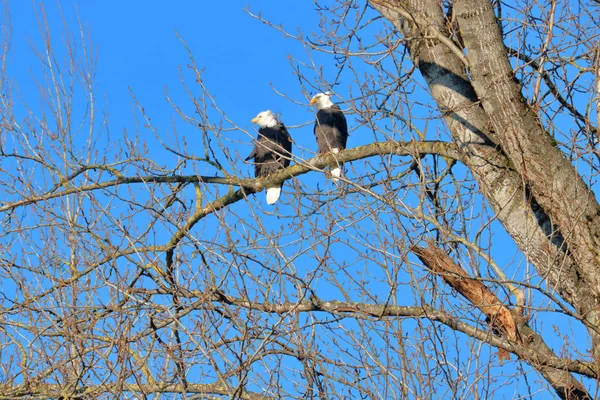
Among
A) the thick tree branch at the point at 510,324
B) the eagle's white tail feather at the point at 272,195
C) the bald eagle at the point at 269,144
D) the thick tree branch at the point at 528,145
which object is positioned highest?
the bald eagle at the point at 269,144

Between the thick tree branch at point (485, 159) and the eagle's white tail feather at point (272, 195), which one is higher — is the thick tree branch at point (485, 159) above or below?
below

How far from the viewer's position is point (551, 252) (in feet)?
17.1

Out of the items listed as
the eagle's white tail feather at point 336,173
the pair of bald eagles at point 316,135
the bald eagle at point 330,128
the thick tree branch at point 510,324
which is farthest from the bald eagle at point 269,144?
the thick tree branch at point 510,324

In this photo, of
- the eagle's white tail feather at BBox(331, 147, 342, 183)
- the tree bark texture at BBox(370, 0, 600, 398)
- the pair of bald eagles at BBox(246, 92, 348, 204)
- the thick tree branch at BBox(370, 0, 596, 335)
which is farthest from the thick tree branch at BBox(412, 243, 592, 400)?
the pair of bald eagles at BBox(246, 92, 348, 204)

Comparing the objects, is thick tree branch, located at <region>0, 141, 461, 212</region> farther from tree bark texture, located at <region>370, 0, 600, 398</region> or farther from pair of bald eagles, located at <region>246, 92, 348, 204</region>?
pair of bald eagles, located at <region>246, 92, 348, 204</region>

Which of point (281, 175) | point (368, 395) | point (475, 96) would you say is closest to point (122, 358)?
point (368, 395)

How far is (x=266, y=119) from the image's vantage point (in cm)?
918

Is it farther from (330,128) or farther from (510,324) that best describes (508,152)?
(330,128)

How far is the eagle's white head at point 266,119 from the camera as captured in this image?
9023 millimetres

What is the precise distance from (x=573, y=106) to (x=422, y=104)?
1.05 meters

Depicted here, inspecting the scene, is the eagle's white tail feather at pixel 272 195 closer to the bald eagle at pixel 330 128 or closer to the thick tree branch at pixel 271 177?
the bald eagle at pixel 330 128

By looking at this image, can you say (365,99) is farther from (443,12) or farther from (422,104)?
(443,12)

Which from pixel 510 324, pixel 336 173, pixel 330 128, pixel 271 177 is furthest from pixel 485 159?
pixel 330 128

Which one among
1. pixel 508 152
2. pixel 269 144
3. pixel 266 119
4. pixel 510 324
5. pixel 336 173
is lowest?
pixel 510 324
